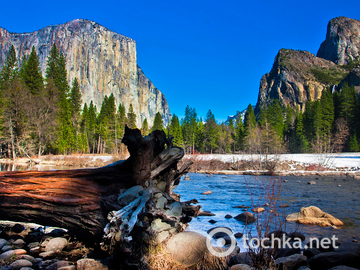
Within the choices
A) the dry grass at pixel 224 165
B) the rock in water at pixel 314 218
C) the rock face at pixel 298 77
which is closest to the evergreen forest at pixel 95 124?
the dry grass at pixel 224 165

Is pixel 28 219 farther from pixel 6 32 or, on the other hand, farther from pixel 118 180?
pixel 6 32

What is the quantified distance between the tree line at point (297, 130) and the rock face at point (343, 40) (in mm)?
114738

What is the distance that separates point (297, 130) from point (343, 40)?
136m

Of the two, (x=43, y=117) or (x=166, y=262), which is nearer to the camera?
(x=166, y=262)

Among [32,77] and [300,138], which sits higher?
[32,77]

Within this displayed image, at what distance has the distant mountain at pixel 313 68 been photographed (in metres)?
124

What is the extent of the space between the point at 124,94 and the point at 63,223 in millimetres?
133873

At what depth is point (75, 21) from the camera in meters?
138

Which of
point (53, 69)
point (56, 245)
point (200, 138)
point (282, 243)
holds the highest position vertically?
point (53, 69)

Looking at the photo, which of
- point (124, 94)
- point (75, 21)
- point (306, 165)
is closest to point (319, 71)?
point (124, 94)

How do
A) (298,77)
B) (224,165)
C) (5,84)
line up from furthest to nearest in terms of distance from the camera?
1. (298,77)
2. (5,84)
3. (224,165)

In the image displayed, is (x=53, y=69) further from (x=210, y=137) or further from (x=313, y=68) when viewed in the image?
Answer: (x=313, y=68)

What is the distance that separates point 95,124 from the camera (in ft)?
189

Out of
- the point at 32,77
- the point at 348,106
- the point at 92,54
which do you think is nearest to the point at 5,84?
the point at 32,77
